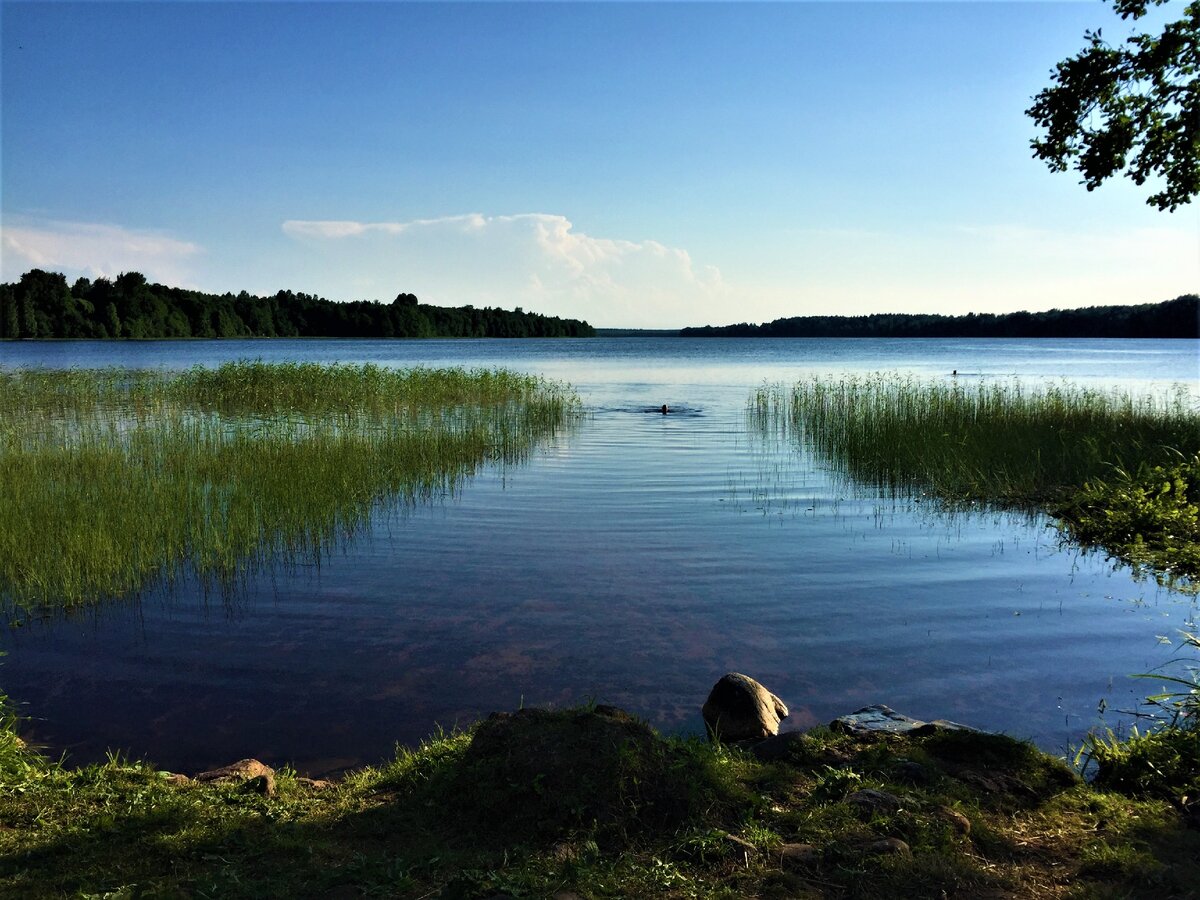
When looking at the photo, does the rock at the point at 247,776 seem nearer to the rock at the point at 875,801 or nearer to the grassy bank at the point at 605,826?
the grassy bank at the point at 605,826

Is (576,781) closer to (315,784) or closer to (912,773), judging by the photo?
(315,784)

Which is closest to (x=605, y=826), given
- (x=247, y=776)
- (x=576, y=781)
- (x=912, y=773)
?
(x=576, y=781)

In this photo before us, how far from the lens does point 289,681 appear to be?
7703 mm

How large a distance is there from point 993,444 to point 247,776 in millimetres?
17830

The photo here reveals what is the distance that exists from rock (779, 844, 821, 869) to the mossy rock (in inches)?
22.8

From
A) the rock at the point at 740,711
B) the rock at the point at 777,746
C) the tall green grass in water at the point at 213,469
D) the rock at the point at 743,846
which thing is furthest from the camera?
the tall green grass in water at the point at 213,469

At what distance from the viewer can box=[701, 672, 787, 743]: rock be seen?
6.41 m

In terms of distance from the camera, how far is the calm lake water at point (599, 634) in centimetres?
701

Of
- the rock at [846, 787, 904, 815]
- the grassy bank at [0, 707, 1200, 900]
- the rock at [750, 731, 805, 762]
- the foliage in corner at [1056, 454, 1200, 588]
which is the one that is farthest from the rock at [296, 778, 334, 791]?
the foliage in corner at [1056, 454, 1200, 588]

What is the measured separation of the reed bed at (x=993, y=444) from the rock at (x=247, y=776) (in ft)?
47.3

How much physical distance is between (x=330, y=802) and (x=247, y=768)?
98 centimetres

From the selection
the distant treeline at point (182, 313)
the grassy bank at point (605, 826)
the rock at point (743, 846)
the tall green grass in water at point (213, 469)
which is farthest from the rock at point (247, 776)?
the distant treeline at point (182, 313)

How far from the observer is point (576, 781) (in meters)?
4.62

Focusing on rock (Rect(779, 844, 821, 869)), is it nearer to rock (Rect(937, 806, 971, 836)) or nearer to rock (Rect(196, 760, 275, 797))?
rock (Rect(937, 806, 971, 836))
